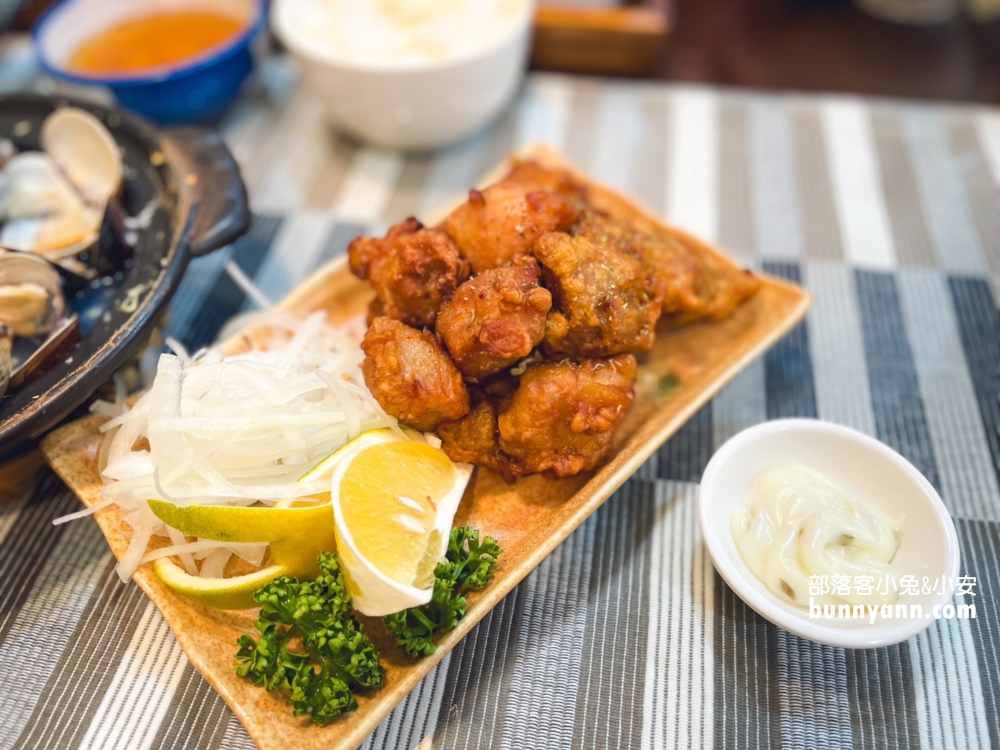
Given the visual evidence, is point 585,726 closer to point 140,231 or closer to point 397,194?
point 140,231

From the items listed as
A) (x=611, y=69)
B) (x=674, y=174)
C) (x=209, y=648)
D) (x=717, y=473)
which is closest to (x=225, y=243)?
(x=209, y=648)

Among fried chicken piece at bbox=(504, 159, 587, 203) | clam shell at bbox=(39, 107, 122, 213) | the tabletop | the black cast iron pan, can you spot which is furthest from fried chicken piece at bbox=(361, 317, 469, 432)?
clam shell at bbox=(39, 107, 122, 213)

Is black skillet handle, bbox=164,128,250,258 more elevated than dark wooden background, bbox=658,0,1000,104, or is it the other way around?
black skillet handle, bbox=164,128,250,258

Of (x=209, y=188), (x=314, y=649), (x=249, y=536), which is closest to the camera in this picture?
(x=314, y=649)

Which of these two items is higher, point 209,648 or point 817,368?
point 209,648

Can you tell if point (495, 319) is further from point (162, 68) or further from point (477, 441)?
point (162, 68)

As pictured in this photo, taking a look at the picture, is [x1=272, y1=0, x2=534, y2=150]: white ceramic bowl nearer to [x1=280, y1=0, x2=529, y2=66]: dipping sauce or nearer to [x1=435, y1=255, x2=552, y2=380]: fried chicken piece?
[x1=280, y1=0, x2=529, y2=66]: dipping sauce

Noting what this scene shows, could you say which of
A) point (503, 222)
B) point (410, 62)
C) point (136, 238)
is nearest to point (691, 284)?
point (503, 222)
